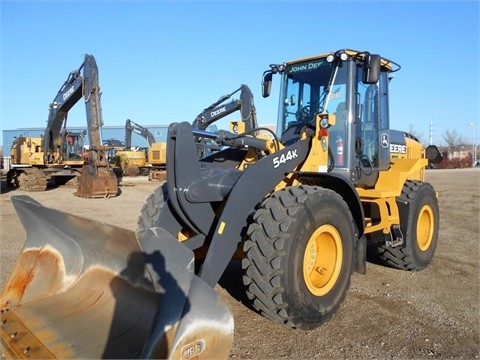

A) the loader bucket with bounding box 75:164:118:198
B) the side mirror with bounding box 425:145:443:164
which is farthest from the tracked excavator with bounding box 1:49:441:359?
the loader bucket with bounding box 75:164:118:198

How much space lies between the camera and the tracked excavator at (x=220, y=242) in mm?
2564

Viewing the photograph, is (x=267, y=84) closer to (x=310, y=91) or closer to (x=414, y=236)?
(x=310, y=91)

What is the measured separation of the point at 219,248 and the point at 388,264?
134 inches

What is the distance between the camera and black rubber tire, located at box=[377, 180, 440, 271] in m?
5.55

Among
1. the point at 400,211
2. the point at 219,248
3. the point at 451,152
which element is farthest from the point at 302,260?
the point at 451,152

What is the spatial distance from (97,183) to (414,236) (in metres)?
11.8

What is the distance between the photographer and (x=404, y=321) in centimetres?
400

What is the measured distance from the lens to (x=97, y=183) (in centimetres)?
1481

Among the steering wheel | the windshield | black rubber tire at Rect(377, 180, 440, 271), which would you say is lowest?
black rubber tire at Rect(377, 180, 440, 271)

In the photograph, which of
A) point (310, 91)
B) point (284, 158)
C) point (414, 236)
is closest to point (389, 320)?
point (284, 158)

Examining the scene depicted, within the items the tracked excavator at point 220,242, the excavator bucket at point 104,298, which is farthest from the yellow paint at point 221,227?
the excavator bucket at point 104,298

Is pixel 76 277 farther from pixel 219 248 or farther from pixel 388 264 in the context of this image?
pixel 388 264

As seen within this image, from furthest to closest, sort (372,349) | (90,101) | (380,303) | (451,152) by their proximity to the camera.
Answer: (451,152), (90,101), (380,303), (372,349)

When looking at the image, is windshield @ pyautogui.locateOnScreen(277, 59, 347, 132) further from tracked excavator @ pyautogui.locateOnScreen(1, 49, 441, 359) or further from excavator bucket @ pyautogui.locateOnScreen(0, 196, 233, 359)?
excavator bucket @ pyautogui.locateOnScreen(0, 196, 233, 359)
